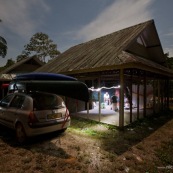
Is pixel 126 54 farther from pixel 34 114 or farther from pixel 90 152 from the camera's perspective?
pixel 34 114

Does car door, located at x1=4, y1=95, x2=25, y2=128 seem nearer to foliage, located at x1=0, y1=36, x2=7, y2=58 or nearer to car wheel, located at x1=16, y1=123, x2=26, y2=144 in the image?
car wheel, located at x1=16, y1=123, x2=26, y2=144

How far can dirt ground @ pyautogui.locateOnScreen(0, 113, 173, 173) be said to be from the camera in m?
4.11

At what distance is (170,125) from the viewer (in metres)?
8.76

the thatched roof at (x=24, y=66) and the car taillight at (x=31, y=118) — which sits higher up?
the thatched roof at (x=24, y=66)

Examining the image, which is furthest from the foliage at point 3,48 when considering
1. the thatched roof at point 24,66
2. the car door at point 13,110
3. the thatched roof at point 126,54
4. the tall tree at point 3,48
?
the car door at point 13,110

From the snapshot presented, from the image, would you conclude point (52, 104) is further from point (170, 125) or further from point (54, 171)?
point (170, 125)

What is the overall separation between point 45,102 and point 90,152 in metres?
2.31

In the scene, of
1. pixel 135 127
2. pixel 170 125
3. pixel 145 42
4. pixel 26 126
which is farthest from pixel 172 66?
pixel 26 126

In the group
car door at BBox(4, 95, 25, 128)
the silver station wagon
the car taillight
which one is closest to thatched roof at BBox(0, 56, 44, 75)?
car door at BBox(4, 95, 25, 128)

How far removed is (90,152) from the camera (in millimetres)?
5012

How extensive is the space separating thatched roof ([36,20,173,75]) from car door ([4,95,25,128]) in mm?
4051

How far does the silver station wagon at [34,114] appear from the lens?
5223 millimetres

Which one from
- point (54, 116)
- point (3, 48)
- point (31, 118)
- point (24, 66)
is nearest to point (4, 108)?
point (31, 118)

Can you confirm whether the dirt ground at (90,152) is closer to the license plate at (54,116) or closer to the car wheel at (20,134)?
the car wheel at (20,134)
